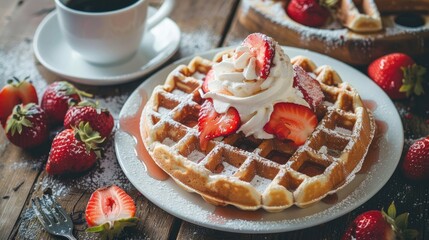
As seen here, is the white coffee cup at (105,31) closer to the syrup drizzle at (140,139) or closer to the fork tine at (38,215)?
the syrup drizzle at (140,139)

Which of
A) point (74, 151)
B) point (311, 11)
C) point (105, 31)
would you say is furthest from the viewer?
point (311, 11)

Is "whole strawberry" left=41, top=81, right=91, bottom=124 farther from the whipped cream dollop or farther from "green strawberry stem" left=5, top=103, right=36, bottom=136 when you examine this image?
the whipped cream dollop

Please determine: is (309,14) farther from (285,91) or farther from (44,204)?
(44,204)

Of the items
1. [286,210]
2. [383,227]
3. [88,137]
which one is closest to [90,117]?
[88,137]

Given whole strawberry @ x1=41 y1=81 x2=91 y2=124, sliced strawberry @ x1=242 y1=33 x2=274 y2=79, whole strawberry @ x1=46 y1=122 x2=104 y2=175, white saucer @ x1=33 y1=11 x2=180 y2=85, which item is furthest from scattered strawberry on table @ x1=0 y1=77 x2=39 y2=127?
sliced strawberry @ x1=242 y1=33 x2=274 y2=79

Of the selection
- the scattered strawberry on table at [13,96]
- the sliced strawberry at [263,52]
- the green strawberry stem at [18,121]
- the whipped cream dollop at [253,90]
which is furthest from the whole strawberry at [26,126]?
the sliced strawberry at [263,52]

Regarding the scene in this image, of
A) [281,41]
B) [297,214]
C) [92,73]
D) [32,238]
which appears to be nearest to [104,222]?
[32,238]

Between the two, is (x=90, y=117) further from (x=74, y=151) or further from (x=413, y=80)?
(x=413, y=80)
